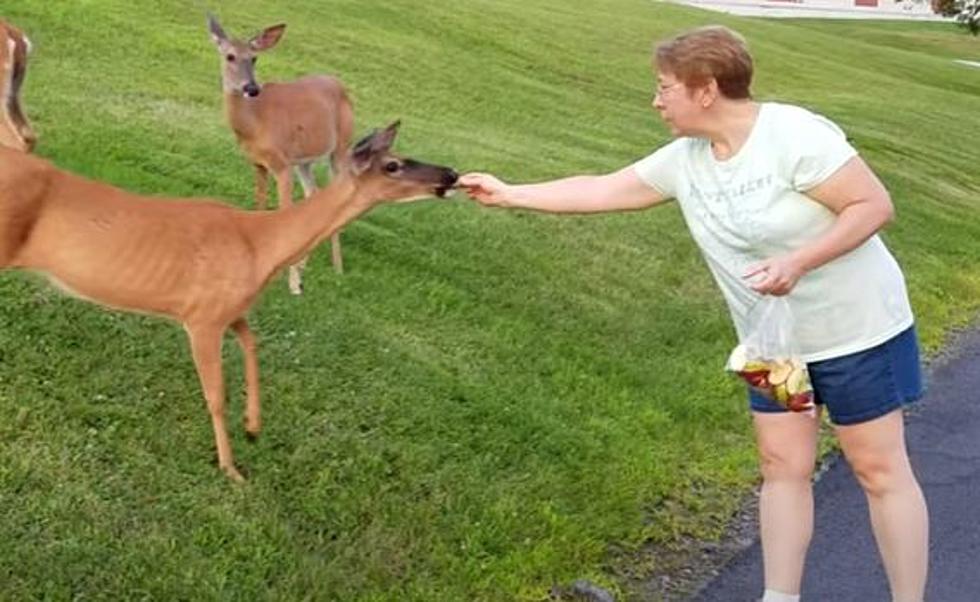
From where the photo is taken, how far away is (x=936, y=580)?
5.69m

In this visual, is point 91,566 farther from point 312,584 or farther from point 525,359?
point 525,359

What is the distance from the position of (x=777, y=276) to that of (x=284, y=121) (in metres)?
3.24

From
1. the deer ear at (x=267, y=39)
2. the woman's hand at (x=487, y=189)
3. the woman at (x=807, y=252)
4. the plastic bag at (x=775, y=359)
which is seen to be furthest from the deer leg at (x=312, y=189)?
the plastic bag at (x=775, y=359)

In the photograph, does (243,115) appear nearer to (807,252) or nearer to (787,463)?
(787,463)

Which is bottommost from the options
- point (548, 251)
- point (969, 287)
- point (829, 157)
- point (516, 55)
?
point (516, 55)

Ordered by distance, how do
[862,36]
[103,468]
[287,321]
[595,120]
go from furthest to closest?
[862,36] < [595,120] < [287,321] < [103,468]

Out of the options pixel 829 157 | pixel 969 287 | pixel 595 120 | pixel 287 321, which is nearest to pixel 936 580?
pixel 829 157

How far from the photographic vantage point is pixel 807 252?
4.39 metres

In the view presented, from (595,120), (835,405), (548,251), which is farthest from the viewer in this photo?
(595,120)

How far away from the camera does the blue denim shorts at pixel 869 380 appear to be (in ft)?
15.1

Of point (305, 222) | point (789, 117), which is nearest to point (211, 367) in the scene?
point (305, 222)

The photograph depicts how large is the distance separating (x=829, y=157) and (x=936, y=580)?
2.00 meters

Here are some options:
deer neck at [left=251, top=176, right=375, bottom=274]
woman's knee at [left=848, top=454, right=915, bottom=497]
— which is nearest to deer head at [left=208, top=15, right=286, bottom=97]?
deer neck at [left=251, top=176, right=375, bottom=274]

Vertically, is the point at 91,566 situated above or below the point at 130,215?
below
